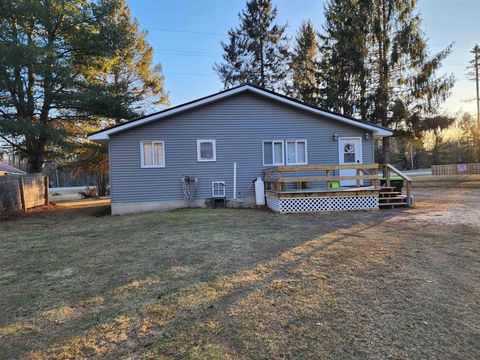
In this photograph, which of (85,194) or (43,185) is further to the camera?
(85,194)

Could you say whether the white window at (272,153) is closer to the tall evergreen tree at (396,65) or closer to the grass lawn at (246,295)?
the grass lawn at (246,295)

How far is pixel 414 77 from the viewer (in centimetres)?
1845

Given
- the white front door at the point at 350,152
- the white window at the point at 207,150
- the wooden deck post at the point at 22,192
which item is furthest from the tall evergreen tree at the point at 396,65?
the wooden deck post at the point at 22,192

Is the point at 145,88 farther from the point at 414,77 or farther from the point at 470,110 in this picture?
the point at 470,110

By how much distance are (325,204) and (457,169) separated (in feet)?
93.9

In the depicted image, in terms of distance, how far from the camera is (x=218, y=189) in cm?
1211

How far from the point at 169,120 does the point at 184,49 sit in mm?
14535

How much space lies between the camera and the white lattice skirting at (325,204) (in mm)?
10094

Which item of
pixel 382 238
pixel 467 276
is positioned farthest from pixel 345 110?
pixel 467 276

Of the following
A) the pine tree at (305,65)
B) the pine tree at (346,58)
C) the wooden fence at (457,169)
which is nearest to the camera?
the pine tree at (346,58)

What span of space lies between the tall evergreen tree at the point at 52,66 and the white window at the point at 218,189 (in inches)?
257

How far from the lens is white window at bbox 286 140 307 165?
41.5 ft

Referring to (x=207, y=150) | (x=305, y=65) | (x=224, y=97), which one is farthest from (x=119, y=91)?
(x=305, y=65)

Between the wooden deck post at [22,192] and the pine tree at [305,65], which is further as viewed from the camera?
the pine tree at [305,65]
